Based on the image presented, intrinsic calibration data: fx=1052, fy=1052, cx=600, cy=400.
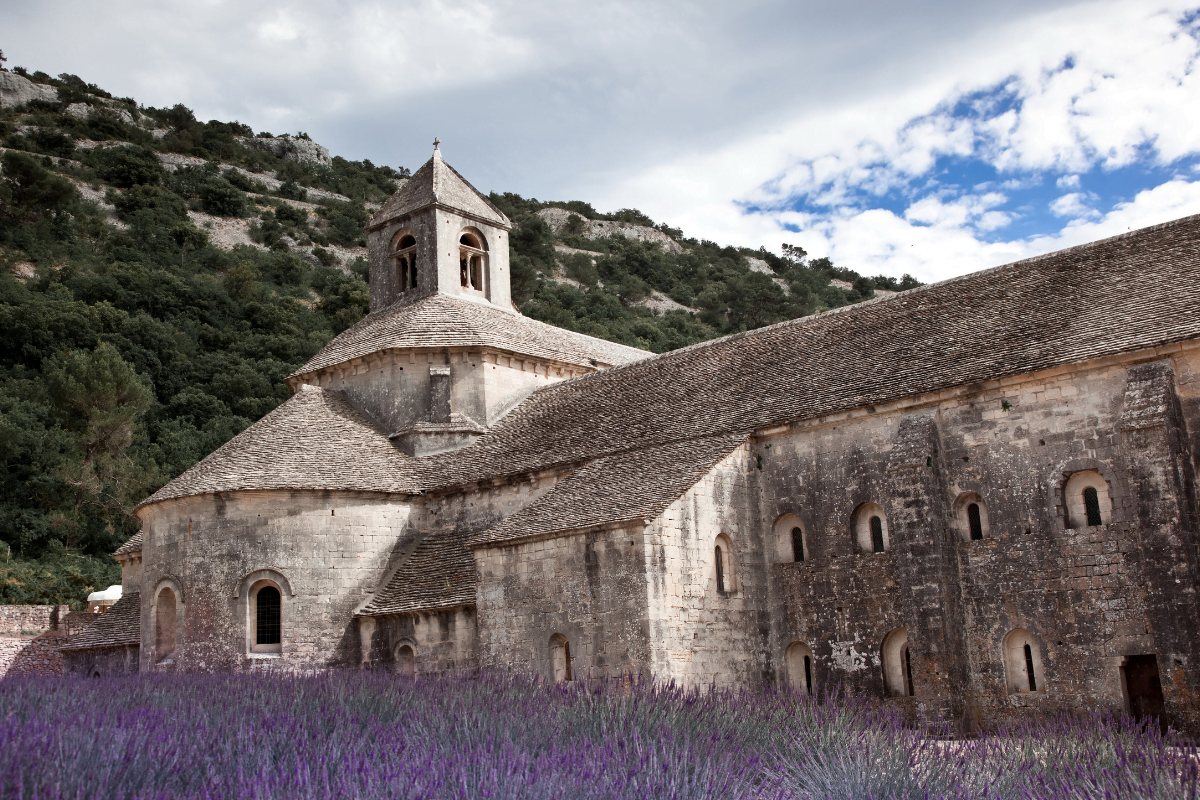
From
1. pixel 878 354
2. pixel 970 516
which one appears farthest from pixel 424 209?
pixel 970 516

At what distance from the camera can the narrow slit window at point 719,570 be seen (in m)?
19.0

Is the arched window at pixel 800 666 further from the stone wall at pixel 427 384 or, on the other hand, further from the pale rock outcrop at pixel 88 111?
the pale rock outcrop at pixel 88 111

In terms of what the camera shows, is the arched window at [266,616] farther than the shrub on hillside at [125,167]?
No

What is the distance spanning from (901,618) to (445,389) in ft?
41.2

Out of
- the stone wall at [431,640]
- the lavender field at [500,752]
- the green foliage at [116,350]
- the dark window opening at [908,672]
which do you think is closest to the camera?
the lavender field at [500,752]

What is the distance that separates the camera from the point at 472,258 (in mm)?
31109

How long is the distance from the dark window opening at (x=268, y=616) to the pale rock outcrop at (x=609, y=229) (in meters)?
80.2

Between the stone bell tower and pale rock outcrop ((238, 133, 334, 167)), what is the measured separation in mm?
76109

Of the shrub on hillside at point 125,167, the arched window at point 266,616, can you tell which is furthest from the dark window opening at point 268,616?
the shrub on hillside at point 125,167

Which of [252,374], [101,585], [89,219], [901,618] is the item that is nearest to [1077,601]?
[901,618]

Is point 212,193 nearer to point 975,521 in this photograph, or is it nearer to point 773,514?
point 773,514

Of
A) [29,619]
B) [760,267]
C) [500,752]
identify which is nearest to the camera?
[500,752]

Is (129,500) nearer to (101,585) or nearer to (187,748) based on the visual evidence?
(101,585)

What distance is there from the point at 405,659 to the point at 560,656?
4.31 m
